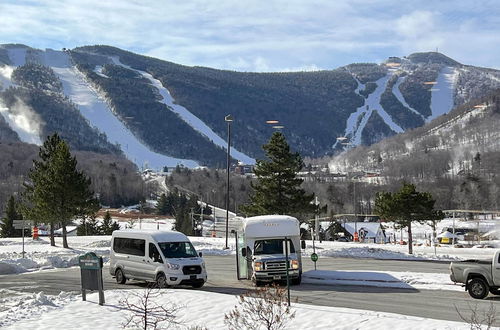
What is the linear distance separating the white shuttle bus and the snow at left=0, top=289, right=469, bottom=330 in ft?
15.7

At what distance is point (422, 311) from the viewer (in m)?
18.6

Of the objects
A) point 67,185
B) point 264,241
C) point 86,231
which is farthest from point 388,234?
point 264,241

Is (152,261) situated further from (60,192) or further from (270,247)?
(60,192)

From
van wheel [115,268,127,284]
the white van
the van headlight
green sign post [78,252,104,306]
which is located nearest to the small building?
van wheel [115,268,127,284]

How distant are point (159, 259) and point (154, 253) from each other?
0.39 m

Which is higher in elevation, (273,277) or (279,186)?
(279,186)

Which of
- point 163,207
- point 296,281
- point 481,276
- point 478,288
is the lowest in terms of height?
point 296,281

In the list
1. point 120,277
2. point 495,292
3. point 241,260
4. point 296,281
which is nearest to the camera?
point 495,292

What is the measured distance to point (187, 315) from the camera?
59.4ft

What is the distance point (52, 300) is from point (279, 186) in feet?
102

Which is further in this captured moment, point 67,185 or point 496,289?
point 67,185

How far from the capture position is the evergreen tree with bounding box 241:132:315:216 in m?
50.1

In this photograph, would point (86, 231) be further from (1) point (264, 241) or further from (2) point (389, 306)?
(2) point (389, 306)

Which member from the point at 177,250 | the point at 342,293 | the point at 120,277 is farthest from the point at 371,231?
the point at 177,250
